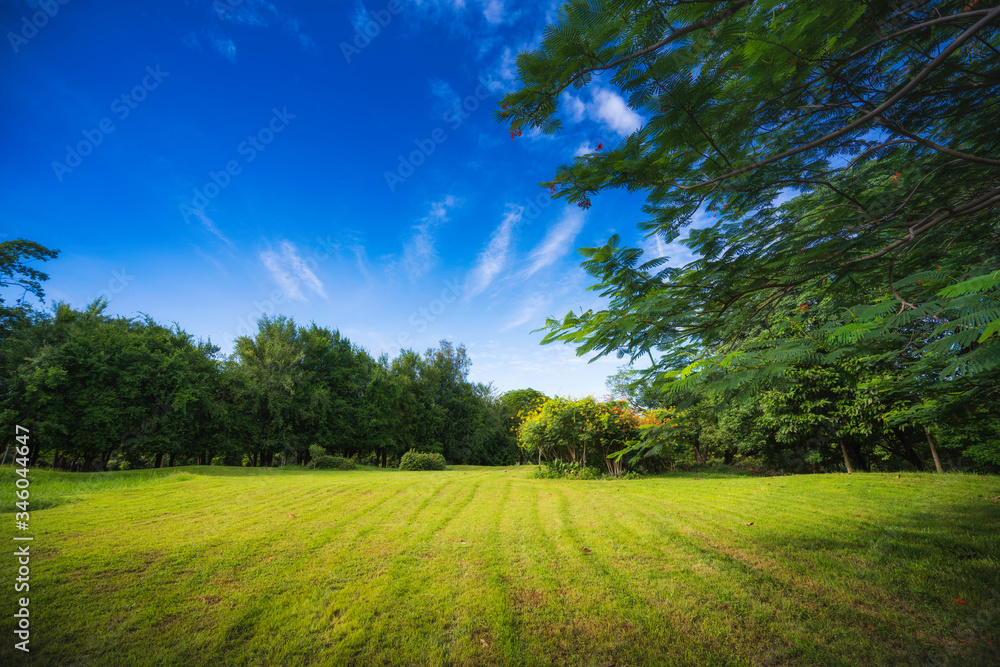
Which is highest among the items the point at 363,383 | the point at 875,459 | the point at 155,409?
the point at 363,383

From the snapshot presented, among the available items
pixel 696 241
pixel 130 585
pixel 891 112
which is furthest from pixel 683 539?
pixel 130 585

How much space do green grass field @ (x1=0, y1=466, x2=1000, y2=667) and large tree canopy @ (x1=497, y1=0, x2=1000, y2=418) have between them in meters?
1.74

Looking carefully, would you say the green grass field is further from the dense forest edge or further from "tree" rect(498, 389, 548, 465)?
"tree" rect(498, 389, 548, 465)

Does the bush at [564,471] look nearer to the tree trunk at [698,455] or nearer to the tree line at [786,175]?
the tree line at [786,175]

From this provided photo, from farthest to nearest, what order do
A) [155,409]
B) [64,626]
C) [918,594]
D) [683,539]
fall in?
[155,409]
[683,539]
[918,594]
[64,626]

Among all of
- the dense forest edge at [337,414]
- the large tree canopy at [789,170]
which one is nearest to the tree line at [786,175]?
the large tree canopy at [789,170]

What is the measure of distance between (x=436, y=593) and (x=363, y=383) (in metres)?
26.1

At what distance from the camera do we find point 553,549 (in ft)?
13.4

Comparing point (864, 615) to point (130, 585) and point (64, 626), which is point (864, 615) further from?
point (130, 585)

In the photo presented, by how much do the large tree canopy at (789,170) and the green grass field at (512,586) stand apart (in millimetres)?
1743

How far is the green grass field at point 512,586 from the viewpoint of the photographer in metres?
2.25

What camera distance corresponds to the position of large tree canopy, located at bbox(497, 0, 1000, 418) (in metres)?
2.26

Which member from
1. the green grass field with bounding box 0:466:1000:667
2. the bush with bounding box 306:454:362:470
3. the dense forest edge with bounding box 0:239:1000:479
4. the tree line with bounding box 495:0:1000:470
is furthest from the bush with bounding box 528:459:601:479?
the bush with bounding box 306:454:362:470

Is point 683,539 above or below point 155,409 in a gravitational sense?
below
